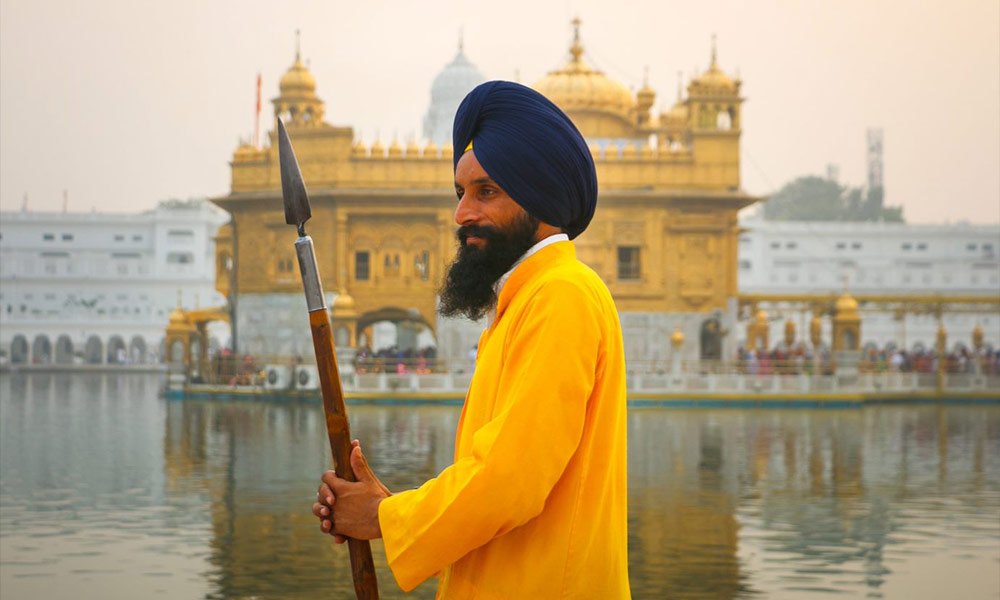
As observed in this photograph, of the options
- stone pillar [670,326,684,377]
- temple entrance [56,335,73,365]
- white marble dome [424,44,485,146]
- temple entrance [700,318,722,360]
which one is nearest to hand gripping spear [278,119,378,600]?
stone pillar [670,326,684,377]

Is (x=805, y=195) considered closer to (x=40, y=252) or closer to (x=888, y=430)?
(x=40, y=252)

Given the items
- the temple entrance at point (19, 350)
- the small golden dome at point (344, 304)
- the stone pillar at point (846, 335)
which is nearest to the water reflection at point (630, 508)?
the stone pillar at point (846, 335)

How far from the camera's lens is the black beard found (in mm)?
2855

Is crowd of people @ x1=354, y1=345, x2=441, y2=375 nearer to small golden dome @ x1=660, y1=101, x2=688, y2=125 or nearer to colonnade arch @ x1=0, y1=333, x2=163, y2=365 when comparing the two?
small golden dome @ x1=660, y1=101, x2=688, y2=125

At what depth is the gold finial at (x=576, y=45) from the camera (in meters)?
38.2

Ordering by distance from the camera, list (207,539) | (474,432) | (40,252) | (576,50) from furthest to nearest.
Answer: (40,252) < (576,50) < (207,539) < (474,432)

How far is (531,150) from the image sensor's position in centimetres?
283

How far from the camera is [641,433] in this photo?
2097 centimetres

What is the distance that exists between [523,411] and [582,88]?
36.3 m

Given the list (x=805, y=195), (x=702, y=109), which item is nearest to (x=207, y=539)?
(x=702, y=109)

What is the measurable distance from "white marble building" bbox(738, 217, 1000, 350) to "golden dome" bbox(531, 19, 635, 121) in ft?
108

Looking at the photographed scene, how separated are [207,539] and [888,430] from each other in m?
14.8

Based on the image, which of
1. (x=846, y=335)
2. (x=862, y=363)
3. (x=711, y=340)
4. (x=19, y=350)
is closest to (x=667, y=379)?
(x=846, y=335)

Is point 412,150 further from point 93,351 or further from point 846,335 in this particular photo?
point 93,351
